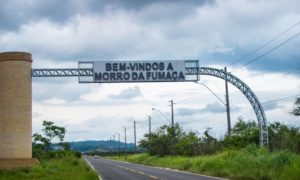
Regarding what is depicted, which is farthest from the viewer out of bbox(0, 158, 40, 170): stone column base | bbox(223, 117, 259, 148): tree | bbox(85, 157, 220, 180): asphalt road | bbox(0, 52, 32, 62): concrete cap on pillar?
bbox(223, 117, 259, 148): tree

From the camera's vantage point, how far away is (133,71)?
3541 cm

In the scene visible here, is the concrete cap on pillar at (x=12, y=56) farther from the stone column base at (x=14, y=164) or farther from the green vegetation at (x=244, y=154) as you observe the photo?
the green vegetation at (x=244, y=154)

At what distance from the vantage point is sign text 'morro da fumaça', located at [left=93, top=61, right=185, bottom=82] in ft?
116

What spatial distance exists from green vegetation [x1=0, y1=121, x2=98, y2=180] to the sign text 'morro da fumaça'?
247 inches

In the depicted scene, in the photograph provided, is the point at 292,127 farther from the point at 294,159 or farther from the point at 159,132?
the point at 159,132

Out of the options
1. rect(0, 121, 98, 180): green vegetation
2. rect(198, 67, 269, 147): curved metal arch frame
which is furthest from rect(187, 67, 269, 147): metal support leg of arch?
rect(0, 121, 98, 180): green vegetation

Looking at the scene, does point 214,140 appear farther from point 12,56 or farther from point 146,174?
point 12,56

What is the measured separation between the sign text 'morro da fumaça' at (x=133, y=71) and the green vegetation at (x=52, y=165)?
20.6 ft

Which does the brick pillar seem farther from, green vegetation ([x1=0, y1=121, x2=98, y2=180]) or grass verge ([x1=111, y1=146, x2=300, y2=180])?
grass verge ([x1=111, y1=146, x2=300, y2=180])

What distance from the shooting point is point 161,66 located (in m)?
35.8

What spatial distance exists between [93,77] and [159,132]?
41095 mm

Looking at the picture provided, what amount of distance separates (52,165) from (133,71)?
8.38 meters

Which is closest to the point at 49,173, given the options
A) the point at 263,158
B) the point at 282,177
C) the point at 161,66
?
the point at 161,66

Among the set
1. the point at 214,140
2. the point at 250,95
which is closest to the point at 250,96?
the point at 250,95
